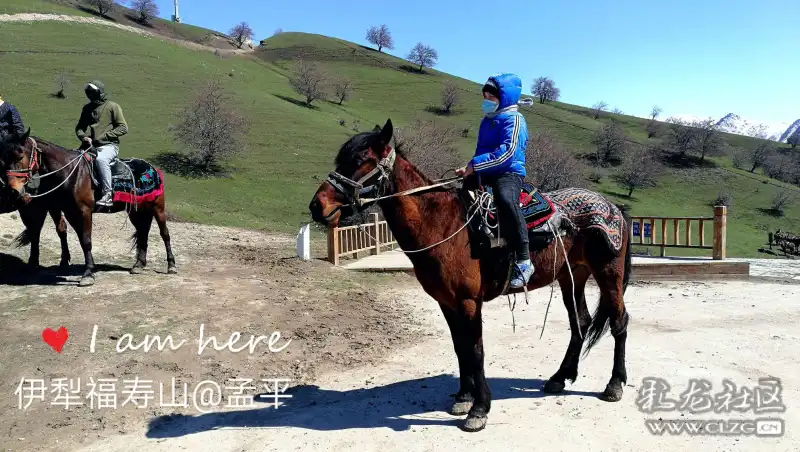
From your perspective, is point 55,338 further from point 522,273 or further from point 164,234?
point 522,273

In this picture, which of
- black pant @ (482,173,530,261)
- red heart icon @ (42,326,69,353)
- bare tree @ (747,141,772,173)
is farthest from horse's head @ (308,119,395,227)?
bare tree @ (747,141,772,173)

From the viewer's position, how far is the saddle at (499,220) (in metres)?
4.25

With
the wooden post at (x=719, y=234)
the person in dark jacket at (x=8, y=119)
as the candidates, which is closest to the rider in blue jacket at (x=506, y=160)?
the person in dark jacket at (x=8, y=119)

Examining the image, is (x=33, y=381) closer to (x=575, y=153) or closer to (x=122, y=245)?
(x=122, y=245)

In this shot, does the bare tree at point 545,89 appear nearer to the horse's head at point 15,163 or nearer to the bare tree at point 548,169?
the bare tree at point 548,169

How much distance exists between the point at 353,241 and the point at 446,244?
11350 mm

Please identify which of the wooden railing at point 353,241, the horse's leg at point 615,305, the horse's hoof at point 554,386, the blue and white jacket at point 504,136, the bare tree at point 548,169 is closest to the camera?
the blue and white jacket at point 504,136

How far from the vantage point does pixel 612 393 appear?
480cm

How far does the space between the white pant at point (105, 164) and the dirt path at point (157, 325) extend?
67.3 inches

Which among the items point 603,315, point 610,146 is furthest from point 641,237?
point 610,146

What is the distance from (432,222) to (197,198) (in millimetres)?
23958

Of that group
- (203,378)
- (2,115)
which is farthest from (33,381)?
(2,115)

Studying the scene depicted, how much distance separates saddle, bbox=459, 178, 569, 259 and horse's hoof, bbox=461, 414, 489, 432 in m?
1.49

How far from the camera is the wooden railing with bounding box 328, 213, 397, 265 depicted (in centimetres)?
1331
